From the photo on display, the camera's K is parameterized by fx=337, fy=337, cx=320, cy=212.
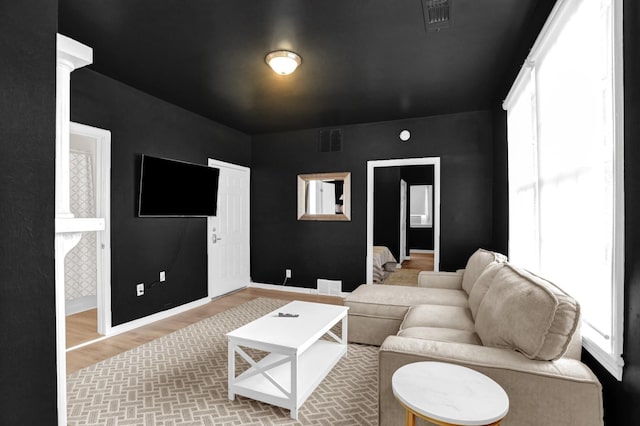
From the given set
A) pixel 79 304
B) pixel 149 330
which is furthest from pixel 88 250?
pixel 149 330

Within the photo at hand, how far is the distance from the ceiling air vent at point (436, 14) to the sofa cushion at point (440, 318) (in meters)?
2.21

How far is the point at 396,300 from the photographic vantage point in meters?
3.28

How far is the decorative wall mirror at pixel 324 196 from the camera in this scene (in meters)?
5.23

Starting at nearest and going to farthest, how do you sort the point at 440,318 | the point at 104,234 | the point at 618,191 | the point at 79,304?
the point at 618,191
the point at 440,318
the point at 104,234
the point at 79,304

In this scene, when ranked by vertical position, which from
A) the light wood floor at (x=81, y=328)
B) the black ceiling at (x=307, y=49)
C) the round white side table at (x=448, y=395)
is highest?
the black ceiling at (x=307, y=49)

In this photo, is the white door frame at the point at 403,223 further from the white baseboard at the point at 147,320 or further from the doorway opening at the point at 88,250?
the doorway opening at the point at 88,250

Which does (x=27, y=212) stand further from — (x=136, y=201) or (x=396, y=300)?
(x=136, y=201)

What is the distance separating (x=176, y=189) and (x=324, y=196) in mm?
2219

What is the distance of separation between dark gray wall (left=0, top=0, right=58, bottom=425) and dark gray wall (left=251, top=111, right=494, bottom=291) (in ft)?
14.6

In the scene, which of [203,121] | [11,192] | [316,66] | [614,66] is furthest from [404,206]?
[11,192]

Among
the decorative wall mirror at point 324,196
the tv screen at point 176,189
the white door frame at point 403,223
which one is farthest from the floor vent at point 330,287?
the white door frame at point 403,223

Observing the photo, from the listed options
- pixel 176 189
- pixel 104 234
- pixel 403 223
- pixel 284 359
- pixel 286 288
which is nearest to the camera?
pixel 284 359

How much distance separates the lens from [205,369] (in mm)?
2752

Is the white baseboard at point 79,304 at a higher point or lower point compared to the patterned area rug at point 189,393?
higher
